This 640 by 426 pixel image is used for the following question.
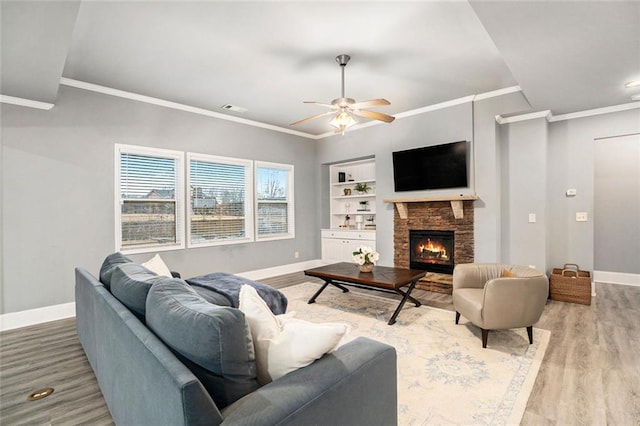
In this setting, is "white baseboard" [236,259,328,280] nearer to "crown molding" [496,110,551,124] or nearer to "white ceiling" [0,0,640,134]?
"white ceiling" [0,0,640,134]

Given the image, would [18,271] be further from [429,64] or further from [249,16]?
[429,64]

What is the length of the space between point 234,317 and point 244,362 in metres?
0.17

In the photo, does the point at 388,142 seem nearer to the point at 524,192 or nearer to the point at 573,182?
the point at 524,192

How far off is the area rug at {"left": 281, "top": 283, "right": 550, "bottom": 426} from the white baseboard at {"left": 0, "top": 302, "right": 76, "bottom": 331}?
2785mm

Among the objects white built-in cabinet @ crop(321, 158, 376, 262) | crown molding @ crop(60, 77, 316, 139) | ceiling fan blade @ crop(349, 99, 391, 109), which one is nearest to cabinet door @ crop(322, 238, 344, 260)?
white built-in cabinet @ crop(321, 158, 376, 262)

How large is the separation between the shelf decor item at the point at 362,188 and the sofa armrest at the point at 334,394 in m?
5.37

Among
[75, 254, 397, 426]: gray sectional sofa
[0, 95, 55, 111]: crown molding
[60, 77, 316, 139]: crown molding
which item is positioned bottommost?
[75, 254, 397, 426]: gray sectional sofa

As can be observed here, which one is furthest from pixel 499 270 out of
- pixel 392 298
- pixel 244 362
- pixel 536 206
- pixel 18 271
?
pixel 18 271

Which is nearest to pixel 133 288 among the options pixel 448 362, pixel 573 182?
pixel 448 362

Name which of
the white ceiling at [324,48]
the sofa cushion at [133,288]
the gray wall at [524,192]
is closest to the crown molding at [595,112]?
the white ceiling at [324,48]

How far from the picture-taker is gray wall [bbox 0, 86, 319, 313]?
3.60 m

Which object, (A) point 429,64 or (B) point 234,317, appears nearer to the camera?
(B) point 234,317

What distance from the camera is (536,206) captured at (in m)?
4.61

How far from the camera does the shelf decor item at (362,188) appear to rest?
6.69 meters
